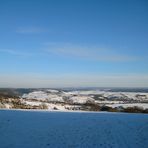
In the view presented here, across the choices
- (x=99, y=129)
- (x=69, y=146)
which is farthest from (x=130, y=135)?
(x=69, y=146)

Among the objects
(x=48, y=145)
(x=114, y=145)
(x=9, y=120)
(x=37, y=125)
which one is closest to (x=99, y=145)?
(x=114, y=145)

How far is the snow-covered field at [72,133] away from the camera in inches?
511

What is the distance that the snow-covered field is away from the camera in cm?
1298

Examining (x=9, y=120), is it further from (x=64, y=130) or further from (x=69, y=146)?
(x=69, y=146)

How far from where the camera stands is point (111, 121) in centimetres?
1941

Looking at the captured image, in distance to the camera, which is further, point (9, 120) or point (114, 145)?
point (9, 120)

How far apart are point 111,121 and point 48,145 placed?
7817mm

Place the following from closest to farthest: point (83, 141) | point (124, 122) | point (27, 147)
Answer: point (27, 147) < point (83, 141) < point (124, 122)

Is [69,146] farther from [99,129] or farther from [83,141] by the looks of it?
A: [99,129]

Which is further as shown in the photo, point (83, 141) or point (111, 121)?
point (111, 121)

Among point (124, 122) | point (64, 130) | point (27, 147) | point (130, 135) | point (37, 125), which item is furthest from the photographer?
point (124, 122)

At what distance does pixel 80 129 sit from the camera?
16391 mm

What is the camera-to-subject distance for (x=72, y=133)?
1522cm

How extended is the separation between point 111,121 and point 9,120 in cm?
741
